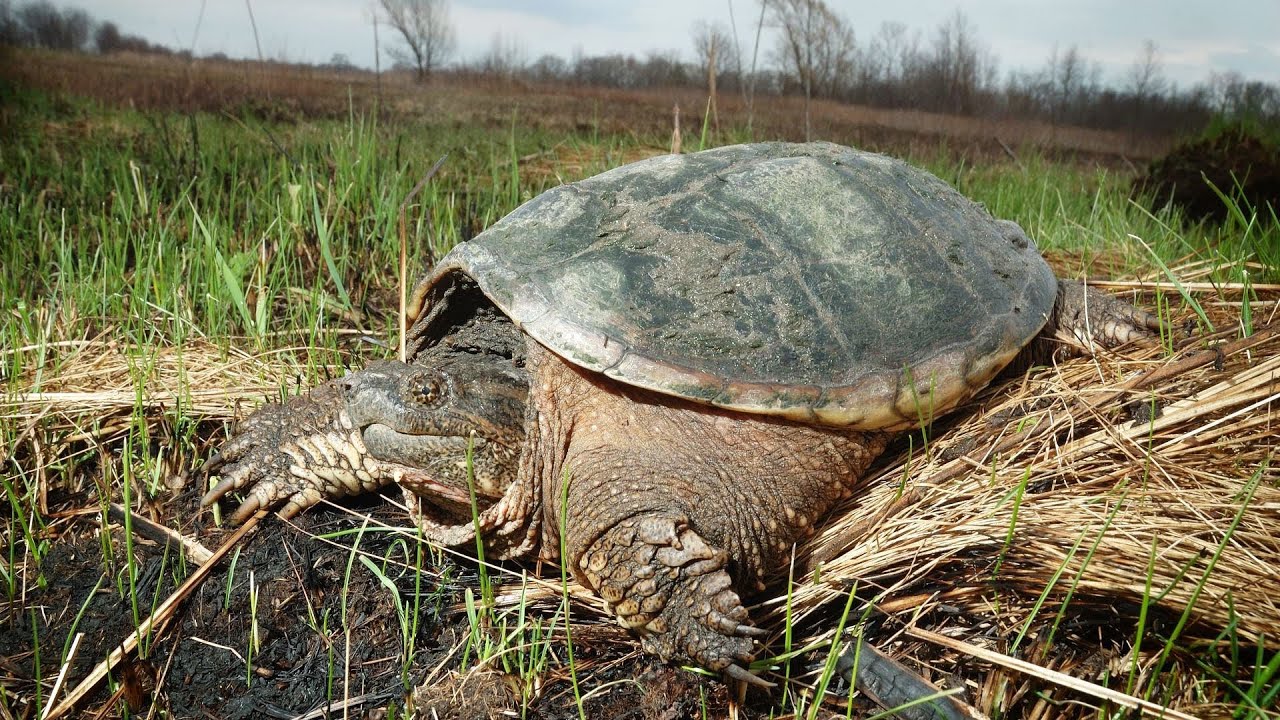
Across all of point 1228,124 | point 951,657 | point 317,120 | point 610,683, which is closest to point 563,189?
point 610,683

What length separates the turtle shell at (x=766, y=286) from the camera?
1.81 meters

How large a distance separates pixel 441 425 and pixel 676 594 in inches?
26.5

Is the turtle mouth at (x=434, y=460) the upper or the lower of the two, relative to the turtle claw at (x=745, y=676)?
upper

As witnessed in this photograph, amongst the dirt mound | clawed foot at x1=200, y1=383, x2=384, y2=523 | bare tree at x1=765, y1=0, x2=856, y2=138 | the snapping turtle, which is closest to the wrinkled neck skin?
the snapping turtle

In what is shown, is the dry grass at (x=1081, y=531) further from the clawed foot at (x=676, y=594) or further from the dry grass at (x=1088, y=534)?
the clawed foot at (x=676, y=594)

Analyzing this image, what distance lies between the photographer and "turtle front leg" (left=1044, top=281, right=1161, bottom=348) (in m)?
2.43

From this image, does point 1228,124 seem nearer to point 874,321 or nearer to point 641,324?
point 874,321

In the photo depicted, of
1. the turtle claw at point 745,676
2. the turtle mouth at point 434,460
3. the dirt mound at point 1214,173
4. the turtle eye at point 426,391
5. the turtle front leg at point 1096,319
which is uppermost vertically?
the dirt mound at point 1214,173

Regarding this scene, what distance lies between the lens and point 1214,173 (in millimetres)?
7176

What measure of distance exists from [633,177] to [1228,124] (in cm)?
789

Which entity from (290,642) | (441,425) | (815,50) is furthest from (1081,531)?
(815,50)

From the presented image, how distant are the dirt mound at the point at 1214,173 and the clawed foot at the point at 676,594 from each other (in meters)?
7.03

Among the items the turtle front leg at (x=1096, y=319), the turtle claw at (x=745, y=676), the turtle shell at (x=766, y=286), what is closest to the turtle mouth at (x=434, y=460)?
the turtle shell at (x=766, y=286)

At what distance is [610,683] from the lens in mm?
1652
